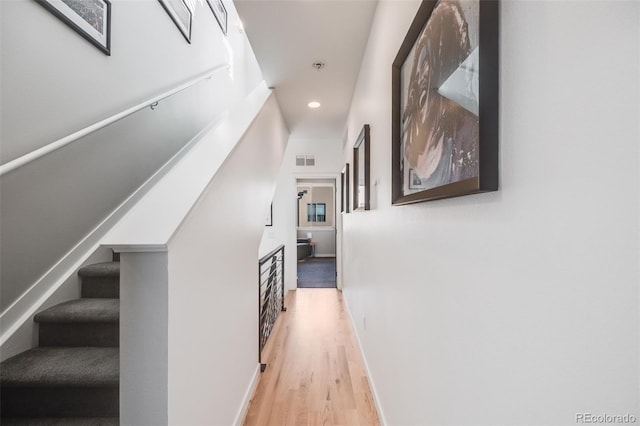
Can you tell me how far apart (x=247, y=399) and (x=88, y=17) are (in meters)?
2.45

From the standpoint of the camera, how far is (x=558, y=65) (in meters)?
0.47

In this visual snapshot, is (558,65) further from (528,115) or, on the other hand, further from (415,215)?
(415,215)

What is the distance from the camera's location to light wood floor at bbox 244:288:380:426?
1.96m

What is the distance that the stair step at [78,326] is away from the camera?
Answer: 1.48 meters

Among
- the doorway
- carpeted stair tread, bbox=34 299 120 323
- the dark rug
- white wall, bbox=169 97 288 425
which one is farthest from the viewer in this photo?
the doorway

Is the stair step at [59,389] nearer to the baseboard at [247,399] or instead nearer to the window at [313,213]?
the baseboard at [247,399]

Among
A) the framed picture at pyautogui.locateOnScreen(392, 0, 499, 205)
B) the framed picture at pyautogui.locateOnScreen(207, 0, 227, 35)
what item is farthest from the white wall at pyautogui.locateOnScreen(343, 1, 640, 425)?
the framed picture at pyautogui.locateOnScreen(207, 0, 227, 35)

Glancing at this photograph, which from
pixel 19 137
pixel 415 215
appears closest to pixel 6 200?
pixel 19 137

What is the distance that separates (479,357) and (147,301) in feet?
3.15

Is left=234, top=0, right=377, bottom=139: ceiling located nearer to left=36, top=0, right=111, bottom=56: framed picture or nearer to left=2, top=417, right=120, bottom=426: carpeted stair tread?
left=36, top=0, right=111, bottom=56: framed picture

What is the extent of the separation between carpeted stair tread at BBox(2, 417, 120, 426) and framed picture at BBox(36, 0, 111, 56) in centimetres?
178

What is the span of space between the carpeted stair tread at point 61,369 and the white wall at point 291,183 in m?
3.72

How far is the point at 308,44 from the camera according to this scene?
242 cm

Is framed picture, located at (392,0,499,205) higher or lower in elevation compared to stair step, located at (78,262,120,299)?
higher
